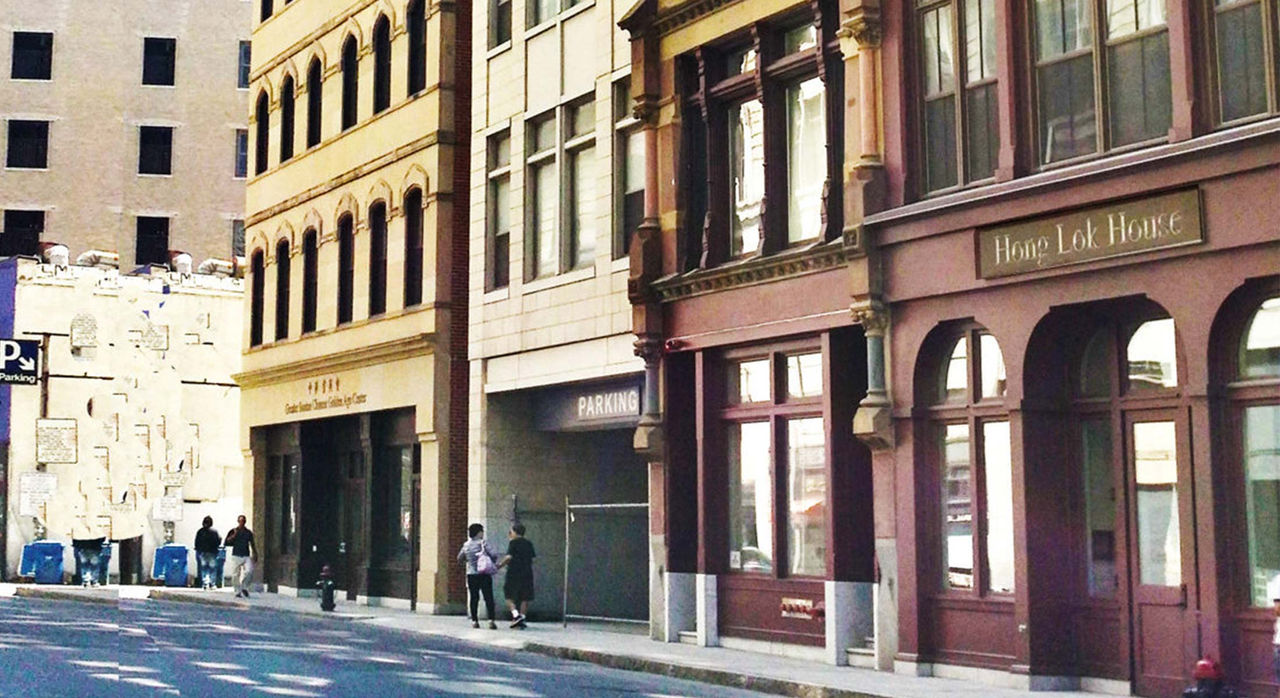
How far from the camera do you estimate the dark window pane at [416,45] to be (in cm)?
3584

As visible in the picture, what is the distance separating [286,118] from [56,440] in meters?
14.6

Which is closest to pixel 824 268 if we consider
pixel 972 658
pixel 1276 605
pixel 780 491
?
pixel 780 491

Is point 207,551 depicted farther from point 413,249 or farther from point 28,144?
point 28,144

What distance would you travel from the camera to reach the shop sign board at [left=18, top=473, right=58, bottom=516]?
2020 inches

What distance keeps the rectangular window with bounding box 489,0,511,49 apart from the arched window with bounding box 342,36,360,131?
21.5 ft

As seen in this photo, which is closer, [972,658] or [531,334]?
[972,658]

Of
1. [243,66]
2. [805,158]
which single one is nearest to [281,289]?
[805,158]

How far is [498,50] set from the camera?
3253cm

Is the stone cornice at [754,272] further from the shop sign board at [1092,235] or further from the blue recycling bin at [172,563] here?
the blue recycling bin at [172,563]

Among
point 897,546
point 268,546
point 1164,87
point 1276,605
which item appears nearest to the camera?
point 1276,605

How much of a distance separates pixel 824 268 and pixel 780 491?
304 cm

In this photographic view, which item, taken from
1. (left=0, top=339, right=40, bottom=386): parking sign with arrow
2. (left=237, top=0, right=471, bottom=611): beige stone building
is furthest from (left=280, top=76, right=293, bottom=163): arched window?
(left=0, top=339, right=40, bottom=386): parking sign with arrow

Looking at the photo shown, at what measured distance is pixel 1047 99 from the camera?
64.7 feet

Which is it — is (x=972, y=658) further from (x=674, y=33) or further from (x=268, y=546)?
(x=268, y=546)
